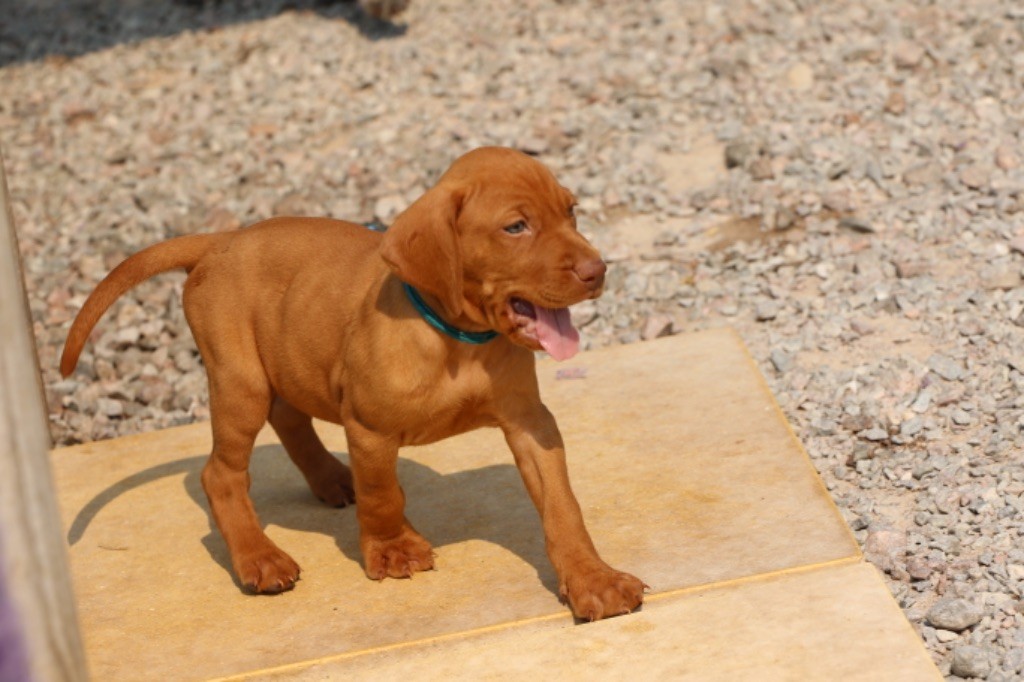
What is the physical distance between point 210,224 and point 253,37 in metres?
2.62

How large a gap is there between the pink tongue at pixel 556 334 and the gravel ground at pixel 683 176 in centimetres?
129

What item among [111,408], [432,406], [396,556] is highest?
[432,406]

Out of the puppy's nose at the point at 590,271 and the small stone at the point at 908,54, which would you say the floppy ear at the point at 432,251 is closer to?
the puppy's nose at the point at 590,271

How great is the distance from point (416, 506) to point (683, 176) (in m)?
3.47

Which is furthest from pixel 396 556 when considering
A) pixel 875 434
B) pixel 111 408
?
pixel 111 408

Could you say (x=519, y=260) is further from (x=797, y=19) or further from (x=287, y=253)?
(x=797, y=19)

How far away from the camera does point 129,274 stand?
4926mm

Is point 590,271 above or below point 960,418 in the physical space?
above

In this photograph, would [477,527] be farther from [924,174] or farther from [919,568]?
[924,174]

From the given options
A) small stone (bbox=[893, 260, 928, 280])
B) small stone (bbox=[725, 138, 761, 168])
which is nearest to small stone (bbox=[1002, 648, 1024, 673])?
small stone (bbox=[893, 260, 928, 280])

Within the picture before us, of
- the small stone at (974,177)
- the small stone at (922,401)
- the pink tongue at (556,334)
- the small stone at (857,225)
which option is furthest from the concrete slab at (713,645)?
the small stone at (974,177)

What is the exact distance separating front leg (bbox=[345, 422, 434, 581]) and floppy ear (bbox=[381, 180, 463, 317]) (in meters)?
0.53

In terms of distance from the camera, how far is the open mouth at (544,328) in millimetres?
4176

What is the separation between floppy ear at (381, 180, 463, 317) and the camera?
4109 millimetres
